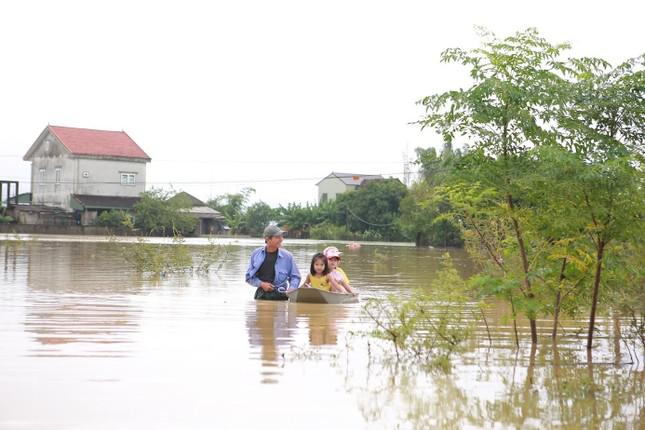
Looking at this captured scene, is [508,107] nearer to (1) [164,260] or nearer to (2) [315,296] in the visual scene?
(2) [315,296]

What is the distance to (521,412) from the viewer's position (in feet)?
24.0

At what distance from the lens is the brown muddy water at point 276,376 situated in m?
6.91

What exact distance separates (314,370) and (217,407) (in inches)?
72.3

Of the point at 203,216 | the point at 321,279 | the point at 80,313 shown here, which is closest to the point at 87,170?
the point at 203,216

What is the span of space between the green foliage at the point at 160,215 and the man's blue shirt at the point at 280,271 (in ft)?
194

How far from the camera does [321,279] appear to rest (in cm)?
1658

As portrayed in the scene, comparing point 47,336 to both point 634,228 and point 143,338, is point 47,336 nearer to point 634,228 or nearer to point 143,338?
point 143,338

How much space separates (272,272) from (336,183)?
4308 inches

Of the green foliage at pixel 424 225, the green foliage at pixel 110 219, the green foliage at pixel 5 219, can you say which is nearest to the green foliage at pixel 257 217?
the green foliage at pixel 424 225

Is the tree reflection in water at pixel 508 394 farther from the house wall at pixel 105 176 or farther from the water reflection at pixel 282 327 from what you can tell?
the house wall at pixel 105 176

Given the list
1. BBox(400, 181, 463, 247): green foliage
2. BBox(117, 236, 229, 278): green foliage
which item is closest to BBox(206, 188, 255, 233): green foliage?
BBox(400, 181, 463, 247): green foliage

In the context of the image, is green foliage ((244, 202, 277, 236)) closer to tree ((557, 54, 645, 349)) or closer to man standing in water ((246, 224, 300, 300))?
man standing in water ((246, 224, 300, 300))

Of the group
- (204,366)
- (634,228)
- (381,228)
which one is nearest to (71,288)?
(204,366)

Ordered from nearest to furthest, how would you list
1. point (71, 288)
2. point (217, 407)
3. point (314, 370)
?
point (217, 407) < point (314, 370) < point (71, 288)
